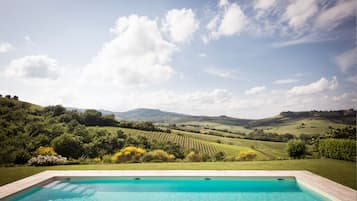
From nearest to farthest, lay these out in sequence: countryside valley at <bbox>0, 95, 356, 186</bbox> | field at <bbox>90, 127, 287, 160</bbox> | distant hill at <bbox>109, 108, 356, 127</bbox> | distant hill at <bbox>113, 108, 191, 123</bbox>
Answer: countryside valley at <bbox>0, 95, 356, 186</bbox>, distant hill at <bbox>109, 108, 356, 127</bbox>, field at <bbox>90, 127, 287, 160</bbox>, distant hill at <bbox>113, 108, 191, 123</bbox>

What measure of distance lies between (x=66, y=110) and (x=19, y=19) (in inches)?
369

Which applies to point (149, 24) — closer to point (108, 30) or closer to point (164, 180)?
point (108, 30)

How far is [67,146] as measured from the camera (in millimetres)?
13695

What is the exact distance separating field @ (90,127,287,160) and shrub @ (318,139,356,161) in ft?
17.9

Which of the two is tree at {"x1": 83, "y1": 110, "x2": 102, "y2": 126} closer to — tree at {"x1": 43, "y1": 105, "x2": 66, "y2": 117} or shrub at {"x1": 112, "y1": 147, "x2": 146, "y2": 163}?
tree at {"x1": 43, "y1": 105, "x2": 66, "y2": 117}

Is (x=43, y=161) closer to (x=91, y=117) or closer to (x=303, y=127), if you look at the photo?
(x=91, y=117)

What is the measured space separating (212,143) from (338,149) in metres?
12.6

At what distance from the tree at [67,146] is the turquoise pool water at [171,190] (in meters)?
6.93

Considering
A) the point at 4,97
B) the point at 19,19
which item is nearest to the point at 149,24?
the point at 19,19

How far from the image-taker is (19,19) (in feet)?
34.3

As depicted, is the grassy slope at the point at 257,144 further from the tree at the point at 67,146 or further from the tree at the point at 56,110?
the tree at the point at 67,146

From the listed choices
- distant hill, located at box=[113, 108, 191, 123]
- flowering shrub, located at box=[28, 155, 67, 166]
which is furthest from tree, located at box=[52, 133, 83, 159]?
distant hill, located at box=[113, 108, 191, 123]

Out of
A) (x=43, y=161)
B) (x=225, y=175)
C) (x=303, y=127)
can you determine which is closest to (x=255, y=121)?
(x=303, y=127)

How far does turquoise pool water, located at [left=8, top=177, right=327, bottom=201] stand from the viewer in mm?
5914
